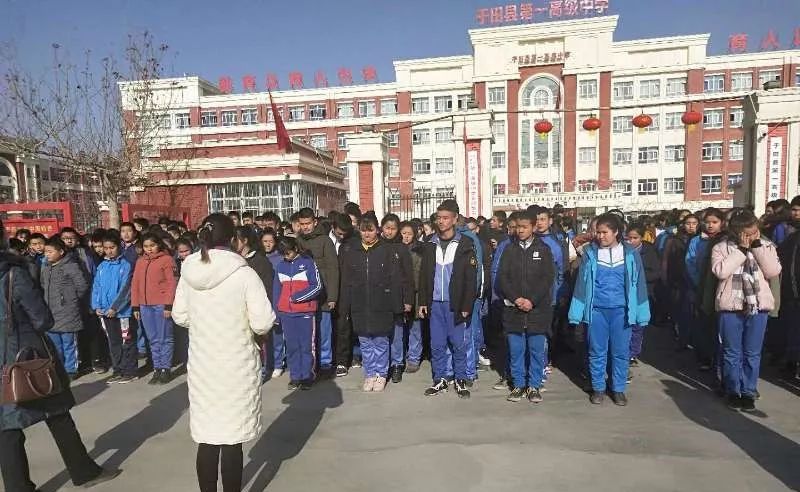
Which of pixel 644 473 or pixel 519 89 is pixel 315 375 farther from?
pixel 519 89

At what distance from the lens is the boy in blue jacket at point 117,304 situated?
514 cm

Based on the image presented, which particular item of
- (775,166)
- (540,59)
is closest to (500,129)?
(540,59)

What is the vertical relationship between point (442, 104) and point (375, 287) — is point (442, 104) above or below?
above

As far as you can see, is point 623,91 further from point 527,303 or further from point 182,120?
point 527,303

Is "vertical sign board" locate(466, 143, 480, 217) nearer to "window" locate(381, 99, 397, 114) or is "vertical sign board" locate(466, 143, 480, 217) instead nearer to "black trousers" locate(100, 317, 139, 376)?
"black trousers" locate(100, 317, 139, 376)

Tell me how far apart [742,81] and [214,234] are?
1594 inches

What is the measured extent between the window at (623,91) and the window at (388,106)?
1607 cm

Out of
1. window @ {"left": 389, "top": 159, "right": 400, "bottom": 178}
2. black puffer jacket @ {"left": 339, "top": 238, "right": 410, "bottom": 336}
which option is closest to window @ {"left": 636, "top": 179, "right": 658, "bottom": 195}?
window @ {"left": 389, "top": 159, "right": 400, "bottom": 178}

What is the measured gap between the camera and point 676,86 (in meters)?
33.0

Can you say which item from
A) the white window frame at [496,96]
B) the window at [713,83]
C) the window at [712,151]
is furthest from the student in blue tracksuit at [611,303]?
the window at [713,83]

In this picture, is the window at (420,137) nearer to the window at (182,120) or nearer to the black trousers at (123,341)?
the window at (182,120)

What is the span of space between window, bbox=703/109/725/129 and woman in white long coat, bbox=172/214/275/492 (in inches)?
1503

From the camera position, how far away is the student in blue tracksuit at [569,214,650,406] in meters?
4.10

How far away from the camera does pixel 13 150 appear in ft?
34.8
